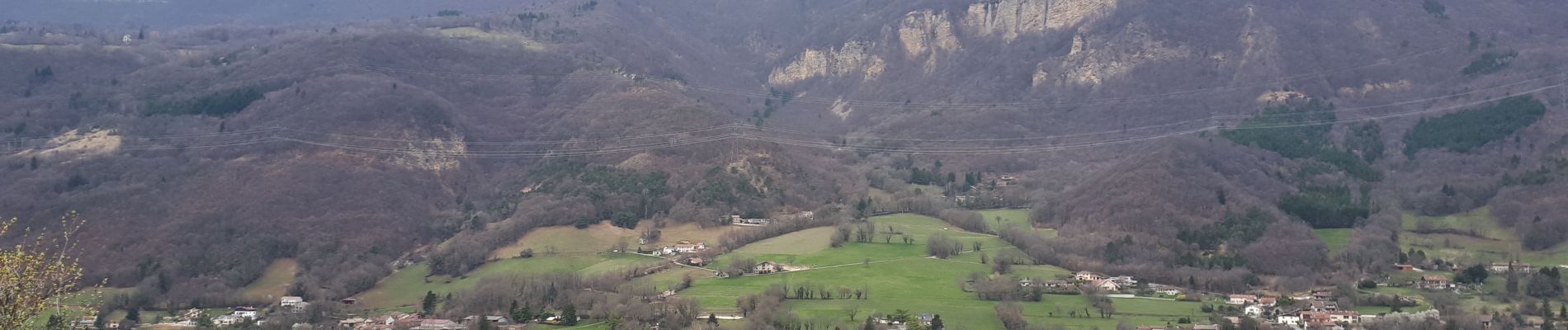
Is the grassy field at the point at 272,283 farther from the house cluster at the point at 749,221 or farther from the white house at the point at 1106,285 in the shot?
the white house at the point at 1106,285

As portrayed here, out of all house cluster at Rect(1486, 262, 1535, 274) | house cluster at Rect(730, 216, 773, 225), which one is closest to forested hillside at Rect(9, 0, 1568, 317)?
house cluster at Rect(730, 216, 773, 225)

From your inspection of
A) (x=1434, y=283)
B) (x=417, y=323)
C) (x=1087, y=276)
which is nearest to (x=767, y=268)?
(x=1087, y=276)

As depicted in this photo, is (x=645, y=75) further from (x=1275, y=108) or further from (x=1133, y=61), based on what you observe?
(x=1275, y=108)

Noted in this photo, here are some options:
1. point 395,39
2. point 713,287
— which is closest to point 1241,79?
point 713,287

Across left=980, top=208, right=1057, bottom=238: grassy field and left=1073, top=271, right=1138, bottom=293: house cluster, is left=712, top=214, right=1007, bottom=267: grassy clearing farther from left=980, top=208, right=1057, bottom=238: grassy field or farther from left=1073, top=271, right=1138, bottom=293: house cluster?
left=1073, top=271, right=1138, bottom=293: house cluster

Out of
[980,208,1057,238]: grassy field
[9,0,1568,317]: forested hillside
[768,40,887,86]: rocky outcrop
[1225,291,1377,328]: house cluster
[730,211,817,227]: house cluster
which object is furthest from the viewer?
[768,40,887,86]: rocky outcrop
